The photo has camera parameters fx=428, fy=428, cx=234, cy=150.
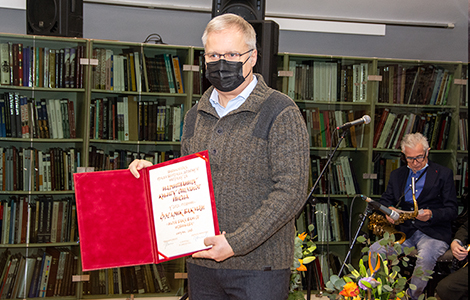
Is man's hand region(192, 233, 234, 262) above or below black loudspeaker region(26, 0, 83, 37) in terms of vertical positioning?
below

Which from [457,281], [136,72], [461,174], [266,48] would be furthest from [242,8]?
[461,174]

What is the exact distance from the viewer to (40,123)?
145 inches

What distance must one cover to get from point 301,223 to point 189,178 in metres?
2.95

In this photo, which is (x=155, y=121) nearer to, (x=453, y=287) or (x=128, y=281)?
(x=128, y=281)

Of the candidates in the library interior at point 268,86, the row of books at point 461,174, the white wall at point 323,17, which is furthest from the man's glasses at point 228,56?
the row of books at point 461,174

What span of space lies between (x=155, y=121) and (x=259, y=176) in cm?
277

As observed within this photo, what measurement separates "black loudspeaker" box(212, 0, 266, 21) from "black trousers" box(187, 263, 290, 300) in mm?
2048

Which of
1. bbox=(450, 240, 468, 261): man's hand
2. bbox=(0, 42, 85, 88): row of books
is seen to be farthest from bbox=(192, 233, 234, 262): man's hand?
bbox=(0, 42, 85, 88): row of books

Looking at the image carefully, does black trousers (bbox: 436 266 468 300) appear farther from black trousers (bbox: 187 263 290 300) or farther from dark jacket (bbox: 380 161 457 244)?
black trousers (bbox: 187 263 290 300)

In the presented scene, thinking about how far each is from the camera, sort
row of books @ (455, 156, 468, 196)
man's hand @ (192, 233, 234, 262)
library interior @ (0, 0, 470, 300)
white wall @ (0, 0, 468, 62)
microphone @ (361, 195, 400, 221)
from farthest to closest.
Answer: white wall @ (0, 0, 468, 62) < row of books @ (455, 156, 468, 196) < library interior @ (0, 0, 470, 300) < microphone @ (361, 195, 400, 221) < man's hand @ (192, 233, 234, 262)

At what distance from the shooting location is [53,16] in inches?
140

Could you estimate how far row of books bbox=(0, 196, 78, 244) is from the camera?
3658mm

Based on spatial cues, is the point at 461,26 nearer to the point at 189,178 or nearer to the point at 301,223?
the point at 301,223

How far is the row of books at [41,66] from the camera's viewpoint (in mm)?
3615
